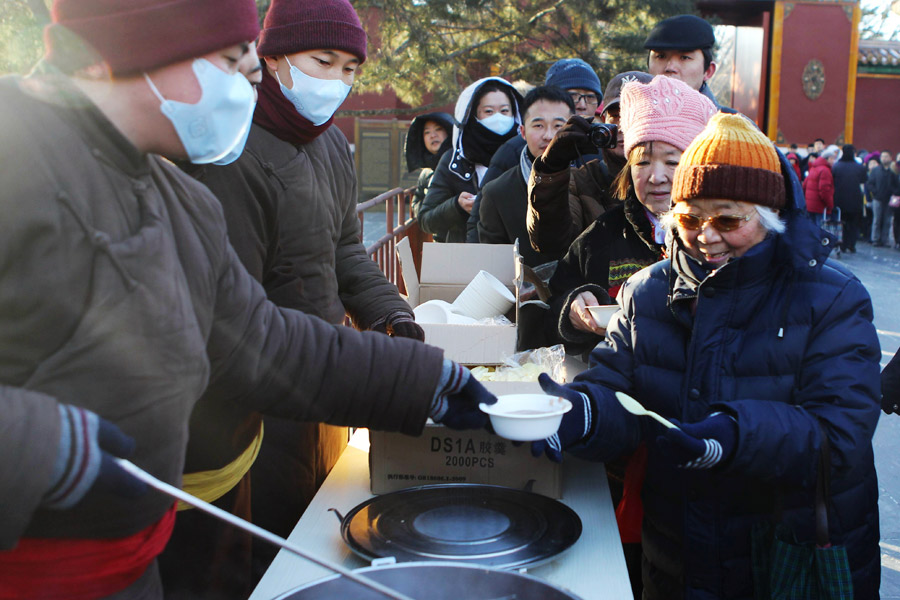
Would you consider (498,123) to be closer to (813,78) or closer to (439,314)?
(439,314)

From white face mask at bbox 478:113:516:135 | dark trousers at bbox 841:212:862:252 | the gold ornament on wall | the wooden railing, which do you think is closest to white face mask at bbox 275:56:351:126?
the wooden railing

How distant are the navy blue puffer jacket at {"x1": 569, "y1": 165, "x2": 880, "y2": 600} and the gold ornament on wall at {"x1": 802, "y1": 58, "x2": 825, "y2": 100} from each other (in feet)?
76.7

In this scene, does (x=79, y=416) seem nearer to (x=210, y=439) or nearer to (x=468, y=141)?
(x=210, y=439)

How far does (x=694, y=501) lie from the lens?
6.51 ft

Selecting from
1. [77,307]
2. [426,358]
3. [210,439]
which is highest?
[77,307]

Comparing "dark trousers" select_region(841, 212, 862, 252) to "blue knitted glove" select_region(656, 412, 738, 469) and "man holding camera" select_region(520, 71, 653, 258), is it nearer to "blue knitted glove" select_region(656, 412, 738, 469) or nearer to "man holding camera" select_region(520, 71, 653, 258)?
"man holding camera" select_region(520, 71, 653, 258)

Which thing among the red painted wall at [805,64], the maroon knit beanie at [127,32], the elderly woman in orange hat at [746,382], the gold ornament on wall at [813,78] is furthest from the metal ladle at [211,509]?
the gold ornament on wall at [813,78]

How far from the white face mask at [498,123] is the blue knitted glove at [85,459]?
4.32 m

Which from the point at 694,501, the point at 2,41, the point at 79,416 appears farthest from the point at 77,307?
the point at 2,41

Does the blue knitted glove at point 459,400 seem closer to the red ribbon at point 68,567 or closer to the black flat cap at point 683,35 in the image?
the red ribbon at point 68,567

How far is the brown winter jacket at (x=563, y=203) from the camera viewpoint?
3.01 m

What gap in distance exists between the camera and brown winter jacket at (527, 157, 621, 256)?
3.01m

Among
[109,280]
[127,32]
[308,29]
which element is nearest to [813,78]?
[308,29]

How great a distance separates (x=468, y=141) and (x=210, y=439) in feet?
12.1
